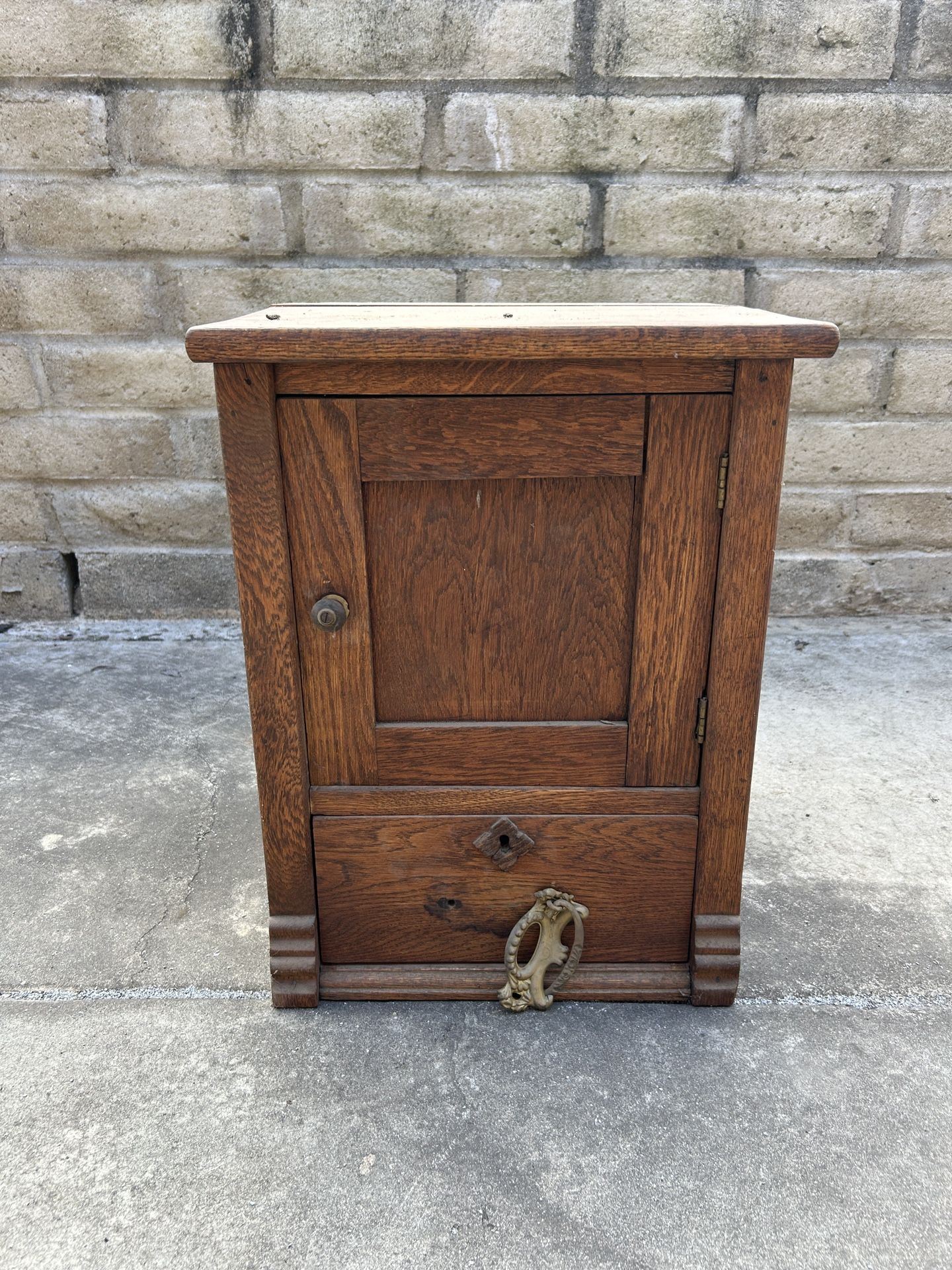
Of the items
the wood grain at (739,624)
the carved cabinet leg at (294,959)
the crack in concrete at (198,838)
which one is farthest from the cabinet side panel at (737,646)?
the crack in concrete at (198,838)

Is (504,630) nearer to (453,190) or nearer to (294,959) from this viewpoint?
(294,959)

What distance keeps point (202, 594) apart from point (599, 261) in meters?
1.64

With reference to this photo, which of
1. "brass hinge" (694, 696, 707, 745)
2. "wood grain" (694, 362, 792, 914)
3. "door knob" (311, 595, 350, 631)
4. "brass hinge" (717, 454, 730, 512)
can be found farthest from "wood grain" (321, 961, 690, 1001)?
"brass hinge" (717, 454, 730, 512)

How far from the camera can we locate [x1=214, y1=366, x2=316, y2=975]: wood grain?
1188 mm

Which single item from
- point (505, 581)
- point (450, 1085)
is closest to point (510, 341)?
point (505, 581)

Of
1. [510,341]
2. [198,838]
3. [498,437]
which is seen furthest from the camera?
[198,838]

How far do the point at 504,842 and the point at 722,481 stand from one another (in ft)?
2.12

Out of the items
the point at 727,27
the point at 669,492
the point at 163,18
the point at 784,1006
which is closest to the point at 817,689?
the point at 784,1006

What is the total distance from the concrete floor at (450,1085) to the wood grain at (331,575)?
0.45m

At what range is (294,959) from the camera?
56.0 inches

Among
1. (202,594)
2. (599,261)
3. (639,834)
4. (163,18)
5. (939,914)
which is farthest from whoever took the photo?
(202,594)

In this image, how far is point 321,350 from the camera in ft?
3.69

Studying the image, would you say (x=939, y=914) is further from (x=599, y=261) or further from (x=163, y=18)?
(x=163, y=18)

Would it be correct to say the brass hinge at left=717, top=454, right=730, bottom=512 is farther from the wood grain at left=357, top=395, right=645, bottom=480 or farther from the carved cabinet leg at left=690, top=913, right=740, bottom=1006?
the carved cabinet leg at left=690, top=913, right=740, bottom=1006
